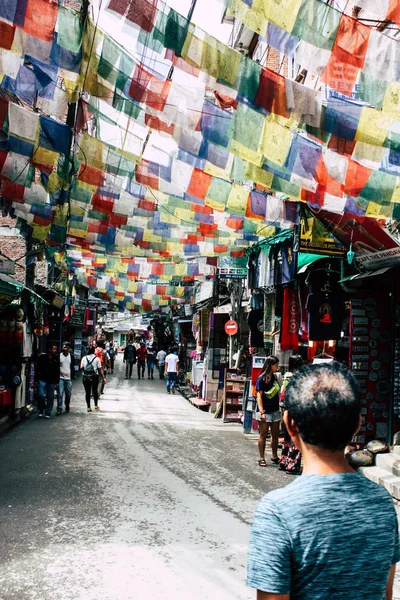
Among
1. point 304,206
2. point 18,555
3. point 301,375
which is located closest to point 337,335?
point 304,206

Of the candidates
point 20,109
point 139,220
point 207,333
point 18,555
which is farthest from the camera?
point 207,333

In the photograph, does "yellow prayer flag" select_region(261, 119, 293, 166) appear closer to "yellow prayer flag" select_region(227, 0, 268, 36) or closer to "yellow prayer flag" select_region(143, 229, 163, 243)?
"yellow prayer flag" select_region(227, 0, 268, 36)

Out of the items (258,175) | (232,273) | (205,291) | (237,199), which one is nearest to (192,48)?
(258,175)

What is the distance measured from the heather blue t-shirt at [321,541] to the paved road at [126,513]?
124 inches

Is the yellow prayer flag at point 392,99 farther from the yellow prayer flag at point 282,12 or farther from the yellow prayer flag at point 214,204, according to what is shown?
the yellow prayer flag at point 214,204

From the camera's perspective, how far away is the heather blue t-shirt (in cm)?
193

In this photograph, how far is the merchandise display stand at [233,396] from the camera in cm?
1730

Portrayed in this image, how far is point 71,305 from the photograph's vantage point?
28.9 metres

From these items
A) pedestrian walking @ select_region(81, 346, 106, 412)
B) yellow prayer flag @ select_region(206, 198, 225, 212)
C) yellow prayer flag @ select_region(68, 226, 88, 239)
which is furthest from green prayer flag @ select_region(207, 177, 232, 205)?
pedestrian walking @ select_region(81, 346, 106, 412)

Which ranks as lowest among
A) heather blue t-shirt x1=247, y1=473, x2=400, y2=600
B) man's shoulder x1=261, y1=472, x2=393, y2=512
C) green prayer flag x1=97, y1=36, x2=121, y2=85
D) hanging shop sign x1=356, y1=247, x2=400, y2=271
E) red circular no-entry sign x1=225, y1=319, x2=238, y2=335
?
heather blue t-shirt x1=247, y1=473, x2=400, y2=600

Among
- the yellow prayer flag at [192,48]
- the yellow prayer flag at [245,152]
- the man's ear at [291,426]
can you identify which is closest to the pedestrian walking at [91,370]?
the yellow prayer flag at [245,152]

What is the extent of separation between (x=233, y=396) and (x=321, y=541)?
622 inches

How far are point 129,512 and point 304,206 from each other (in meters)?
6.26

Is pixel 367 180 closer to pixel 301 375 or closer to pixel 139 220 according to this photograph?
pixel 301 375
